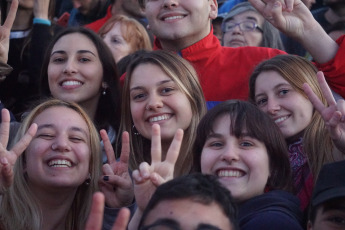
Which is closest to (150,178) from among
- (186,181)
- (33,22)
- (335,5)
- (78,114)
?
(186,181)

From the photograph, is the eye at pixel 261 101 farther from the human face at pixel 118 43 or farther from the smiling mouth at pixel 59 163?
the human face at pixel 118 43

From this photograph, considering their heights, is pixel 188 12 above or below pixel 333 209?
above

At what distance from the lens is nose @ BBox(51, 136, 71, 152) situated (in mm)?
4199

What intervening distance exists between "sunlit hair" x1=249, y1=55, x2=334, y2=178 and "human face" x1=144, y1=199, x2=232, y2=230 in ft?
4.22

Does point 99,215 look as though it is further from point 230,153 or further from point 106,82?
point 106,82

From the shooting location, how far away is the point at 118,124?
5.21 m

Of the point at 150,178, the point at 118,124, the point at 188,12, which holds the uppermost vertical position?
the point at 188,12

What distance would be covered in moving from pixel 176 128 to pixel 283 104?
0.67 metres

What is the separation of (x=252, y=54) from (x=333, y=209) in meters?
2.13

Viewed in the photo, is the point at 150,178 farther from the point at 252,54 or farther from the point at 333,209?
the point at 252,54

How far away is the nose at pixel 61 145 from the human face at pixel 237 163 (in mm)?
821

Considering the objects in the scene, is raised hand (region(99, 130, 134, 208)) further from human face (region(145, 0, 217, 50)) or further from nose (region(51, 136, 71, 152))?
human face (region(145, 0, 217, 50))

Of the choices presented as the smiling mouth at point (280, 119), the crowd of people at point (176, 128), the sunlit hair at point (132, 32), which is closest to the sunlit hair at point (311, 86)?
the crowd of people at point (176, 128)

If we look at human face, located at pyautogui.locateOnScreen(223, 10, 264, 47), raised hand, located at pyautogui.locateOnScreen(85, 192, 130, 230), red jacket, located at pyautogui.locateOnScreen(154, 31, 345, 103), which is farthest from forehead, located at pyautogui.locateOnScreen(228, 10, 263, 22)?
raised hand, located at pyautogui.locateOnScreen(85, 192, 130, 230)
